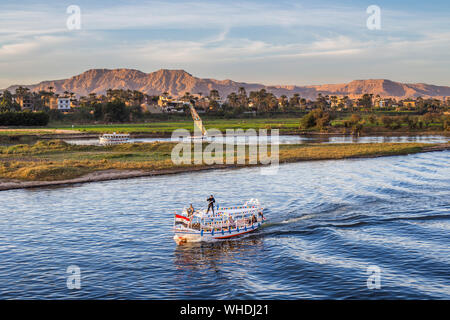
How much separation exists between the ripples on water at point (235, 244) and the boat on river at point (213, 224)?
796 millimetres

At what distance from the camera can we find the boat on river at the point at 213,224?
35.4m

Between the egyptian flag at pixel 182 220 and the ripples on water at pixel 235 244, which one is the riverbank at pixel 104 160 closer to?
the ripples on water at pixel 235 244

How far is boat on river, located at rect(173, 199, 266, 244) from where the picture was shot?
116 ft

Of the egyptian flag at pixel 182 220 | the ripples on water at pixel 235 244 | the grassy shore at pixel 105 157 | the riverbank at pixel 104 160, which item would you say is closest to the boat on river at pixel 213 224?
the egyptian flag at pixel 182 220

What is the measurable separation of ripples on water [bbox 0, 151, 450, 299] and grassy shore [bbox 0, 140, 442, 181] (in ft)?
28.8

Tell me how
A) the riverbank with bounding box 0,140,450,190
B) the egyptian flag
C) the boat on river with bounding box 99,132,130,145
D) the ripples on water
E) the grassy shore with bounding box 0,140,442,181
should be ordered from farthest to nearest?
the boat on river with bounding box 99,132,130,145, the grassy shore with bounding box 0,140,442,181, the riverbank with bounding box 0,140,450,190, the egyptian flag, the ripples on water

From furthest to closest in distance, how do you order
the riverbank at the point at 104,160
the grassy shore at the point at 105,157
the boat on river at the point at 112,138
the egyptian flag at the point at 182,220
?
the boat on river at the point at 112,138 → the grassy shore at the point at 105,157 → the riverbank at the point at 104,160 → the egyptian flag at the point at 182,220

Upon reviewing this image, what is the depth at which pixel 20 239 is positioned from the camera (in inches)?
1468

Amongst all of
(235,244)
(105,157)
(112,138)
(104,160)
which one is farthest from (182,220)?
(112,138)

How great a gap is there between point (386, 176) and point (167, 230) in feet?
133

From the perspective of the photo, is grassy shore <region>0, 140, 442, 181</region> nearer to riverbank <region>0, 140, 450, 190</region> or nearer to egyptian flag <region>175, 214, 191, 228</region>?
riverbank <region>0, 140, 450, 190</region>

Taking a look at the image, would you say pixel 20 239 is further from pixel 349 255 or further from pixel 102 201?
pixel 349 255

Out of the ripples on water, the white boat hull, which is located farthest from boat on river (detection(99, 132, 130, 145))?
the white boat hull
